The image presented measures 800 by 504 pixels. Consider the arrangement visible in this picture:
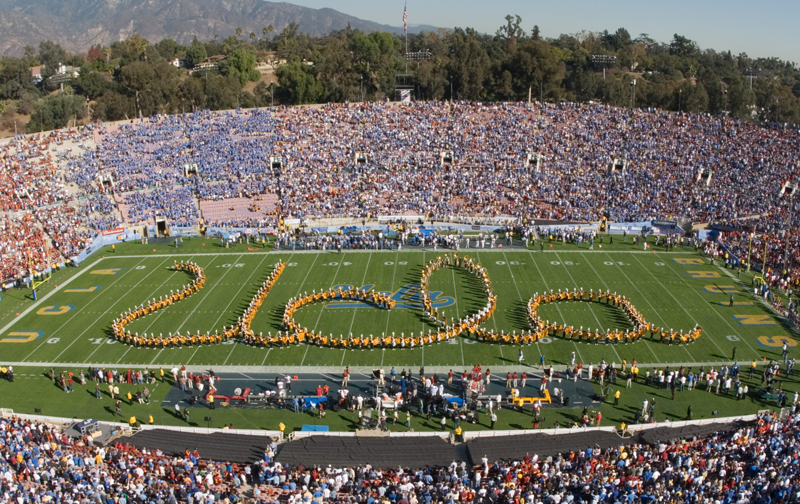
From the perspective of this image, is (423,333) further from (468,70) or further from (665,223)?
(468,70)

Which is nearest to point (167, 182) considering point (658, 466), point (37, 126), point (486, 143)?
point (486, 143)

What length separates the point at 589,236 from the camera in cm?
4044

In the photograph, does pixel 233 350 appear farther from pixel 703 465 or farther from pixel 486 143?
pixel 486 143

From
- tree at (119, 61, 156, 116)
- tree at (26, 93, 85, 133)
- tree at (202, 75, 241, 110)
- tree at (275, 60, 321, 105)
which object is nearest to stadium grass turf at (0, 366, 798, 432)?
tree at (119, 61, 156, 116)

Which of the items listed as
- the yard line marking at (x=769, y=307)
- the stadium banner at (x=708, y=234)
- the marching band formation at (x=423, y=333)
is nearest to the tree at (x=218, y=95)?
the marching band formation at (x=423, y=333)

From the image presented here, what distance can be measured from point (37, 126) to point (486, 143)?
45941 mm

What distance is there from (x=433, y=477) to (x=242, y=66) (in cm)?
7579

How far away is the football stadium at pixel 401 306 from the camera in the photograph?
62.2 feet

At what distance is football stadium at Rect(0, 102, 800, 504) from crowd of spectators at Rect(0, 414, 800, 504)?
0.09 meters

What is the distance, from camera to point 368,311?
3102cm

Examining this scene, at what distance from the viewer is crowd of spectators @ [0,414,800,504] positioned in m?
16.8

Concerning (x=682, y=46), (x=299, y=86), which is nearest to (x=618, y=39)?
(x=682, y=46)

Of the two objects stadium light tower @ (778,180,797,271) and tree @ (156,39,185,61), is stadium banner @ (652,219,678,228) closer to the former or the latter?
stadium light tower @ (778,180,797,271)

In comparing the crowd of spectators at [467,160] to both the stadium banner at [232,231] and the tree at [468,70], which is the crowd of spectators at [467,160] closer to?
the stadium banner at [232,231]
